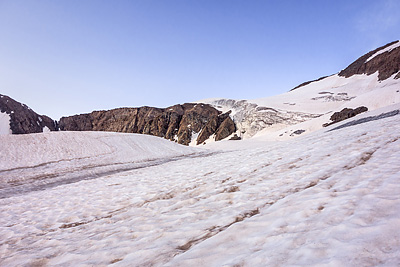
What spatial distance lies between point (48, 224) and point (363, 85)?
69.8 meters

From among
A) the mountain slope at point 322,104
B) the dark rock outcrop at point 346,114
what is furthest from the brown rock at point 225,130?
the dark rock outcrop at point 346,114

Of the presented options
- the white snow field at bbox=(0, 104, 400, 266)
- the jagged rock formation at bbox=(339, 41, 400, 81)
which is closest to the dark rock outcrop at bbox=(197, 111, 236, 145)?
the jagged rock formation at bbox=(339, 41, 400, 81)

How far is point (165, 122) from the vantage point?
7388 centimetres

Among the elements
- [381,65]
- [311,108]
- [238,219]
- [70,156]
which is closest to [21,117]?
[70,156]

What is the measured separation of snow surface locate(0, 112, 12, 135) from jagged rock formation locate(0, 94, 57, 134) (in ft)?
2.51

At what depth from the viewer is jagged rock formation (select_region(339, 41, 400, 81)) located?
51.4 meters

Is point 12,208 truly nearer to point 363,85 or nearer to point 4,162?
point 4,162

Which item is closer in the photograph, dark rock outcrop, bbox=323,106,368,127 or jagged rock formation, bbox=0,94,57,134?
dark rock outcrop, bbox=323,106,368,127

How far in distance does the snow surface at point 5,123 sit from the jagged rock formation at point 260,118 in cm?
7368

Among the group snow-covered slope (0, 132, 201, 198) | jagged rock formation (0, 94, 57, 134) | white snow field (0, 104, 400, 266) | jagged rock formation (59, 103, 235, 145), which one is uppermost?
jagged rock formation (0, 94, 57, 134)

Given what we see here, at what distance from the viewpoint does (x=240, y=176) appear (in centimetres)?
634

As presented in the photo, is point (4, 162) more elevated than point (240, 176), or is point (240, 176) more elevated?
point (4, 162)

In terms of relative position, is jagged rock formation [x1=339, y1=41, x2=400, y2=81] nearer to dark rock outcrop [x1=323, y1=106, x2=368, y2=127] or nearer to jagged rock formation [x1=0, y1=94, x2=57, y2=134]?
dark rock outcrop [x1=323, y1=106, x2=368, y2=127]

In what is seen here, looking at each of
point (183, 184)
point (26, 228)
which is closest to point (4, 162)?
point (26, 228)
